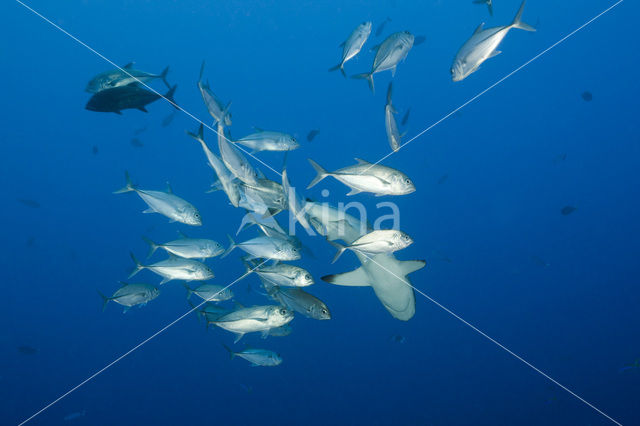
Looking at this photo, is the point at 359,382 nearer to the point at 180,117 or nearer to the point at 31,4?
the point at 180,117

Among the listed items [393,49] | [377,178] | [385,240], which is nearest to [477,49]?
[393,49]

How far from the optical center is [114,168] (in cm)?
2783

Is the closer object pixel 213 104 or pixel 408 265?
pixel 213 104

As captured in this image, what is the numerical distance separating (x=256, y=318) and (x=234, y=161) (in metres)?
1.72

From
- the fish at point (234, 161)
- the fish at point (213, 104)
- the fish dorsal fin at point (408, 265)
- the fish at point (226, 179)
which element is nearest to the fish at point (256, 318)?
the fish at point (226, 179)

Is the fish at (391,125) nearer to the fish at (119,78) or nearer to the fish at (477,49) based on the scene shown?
the fish at (477,49)

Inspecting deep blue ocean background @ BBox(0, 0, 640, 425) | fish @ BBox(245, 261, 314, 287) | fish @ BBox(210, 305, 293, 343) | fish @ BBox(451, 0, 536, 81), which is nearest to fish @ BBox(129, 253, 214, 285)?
fish @ BBox(210, 305, 293, 343)

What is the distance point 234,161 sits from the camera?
9.87ft

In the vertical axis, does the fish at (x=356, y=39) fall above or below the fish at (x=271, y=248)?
above

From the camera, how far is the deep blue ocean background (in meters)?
19.6

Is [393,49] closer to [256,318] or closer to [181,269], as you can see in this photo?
[256,318]

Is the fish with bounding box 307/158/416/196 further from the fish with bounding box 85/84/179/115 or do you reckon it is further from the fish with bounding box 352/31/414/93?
the fish with bounding box 85/84/179/115

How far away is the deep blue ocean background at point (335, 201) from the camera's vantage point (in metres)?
19.6

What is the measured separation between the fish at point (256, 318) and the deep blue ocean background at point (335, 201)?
36.2 ft
